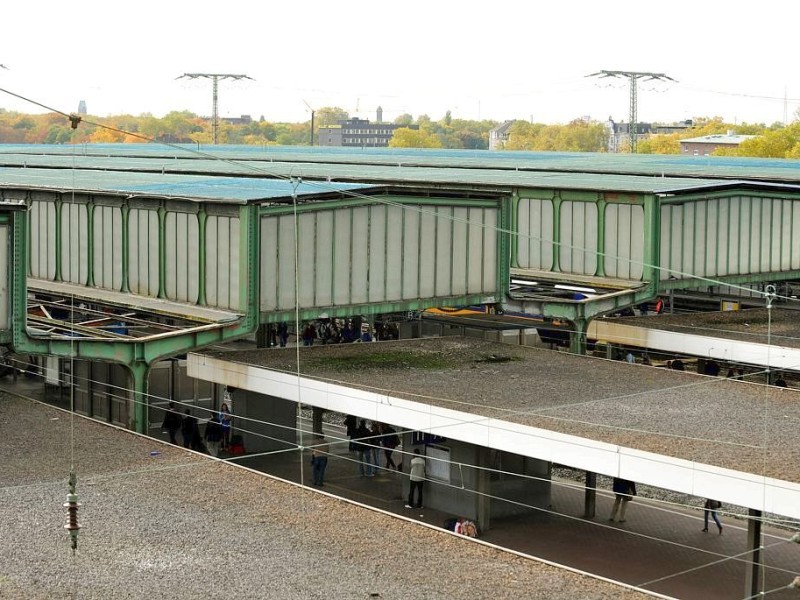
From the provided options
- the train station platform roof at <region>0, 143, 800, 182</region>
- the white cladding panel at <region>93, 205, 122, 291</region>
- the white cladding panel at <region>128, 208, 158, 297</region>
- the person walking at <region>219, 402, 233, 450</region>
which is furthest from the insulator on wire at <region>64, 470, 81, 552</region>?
the train station platform roof at <region>0, 143, 800, 182</region>

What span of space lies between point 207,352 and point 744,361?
33.0 ft

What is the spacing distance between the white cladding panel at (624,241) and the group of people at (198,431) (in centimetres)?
929

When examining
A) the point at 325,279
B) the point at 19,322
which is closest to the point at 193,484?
the point at 19,322

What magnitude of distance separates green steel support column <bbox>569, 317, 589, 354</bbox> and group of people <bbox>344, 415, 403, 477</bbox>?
418 centimetres

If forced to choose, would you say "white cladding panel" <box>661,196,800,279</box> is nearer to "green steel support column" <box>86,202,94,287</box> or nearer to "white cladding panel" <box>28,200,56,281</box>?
"green steel support column" <box>86,202,94,287</box>

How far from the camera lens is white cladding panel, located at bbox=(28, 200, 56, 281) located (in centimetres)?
3019

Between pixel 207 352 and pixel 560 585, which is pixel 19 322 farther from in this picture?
pixel 560 585

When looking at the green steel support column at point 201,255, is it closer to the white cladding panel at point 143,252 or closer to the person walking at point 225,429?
the white cladding panel at point 143,252

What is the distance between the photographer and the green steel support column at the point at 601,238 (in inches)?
1187

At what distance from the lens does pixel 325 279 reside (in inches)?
1020

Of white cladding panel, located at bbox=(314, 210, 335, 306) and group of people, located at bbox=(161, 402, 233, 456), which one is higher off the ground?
white cladding panel, located at bbox=(314, 210, 335, 306)

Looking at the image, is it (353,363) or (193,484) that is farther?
(353,363)

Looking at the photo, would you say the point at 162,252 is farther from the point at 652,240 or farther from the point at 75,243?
the point at 652,240

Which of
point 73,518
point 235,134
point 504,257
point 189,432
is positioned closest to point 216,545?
point 73,518
